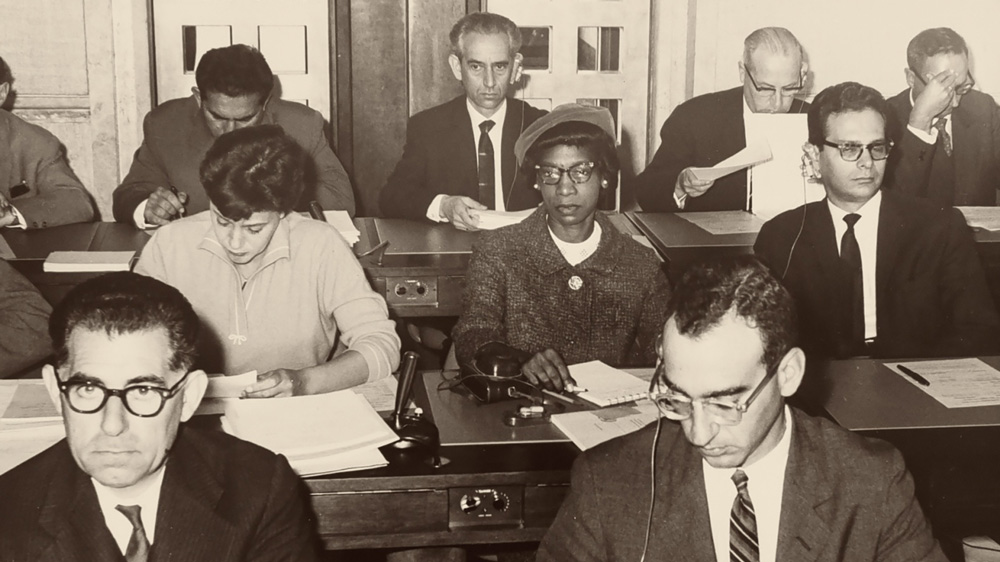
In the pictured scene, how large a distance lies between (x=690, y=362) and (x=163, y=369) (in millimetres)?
873

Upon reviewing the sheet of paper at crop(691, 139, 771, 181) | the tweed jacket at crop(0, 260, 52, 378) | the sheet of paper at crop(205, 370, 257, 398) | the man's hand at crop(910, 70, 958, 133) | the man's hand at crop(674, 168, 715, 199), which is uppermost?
the man's hand at crop(910, 70, 958, 133)

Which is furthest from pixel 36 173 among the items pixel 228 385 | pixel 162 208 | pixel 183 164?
pixel 228 385

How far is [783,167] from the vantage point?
14.0ft

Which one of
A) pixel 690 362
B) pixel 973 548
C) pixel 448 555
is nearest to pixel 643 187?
pixel 973 548

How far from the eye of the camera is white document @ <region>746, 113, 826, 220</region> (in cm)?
423

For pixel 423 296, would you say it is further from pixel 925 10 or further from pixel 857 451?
pixel 925 10

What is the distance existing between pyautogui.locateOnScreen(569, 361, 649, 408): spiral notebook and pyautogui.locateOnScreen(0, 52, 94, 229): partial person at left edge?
8.27 ft

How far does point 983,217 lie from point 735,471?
3.11 m

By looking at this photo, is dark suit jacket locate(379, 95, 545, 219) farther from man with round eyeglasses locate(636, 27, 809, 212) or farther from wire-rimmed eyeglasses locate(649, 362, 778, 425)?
wire-rimmed eyeglasses locate(649, 362, 778, 425)

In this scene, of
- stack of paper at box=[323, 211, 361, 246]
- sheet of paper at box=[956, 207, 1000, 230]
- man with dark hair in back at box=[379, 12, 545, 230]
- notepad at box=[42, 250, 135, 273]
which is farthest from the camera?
man with dark hair in back at box=[379, 12, 545, 230]

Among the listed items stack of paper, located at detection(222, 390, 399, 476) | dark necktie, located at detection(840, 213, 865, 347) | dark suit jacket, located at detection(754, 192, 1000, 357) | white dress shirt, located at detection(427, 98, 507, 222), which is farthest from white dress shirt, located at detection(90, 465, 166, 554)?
white dress shirt, located at detection(427, 98, 507, 222)

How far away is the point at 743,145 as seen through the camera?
4879 mm

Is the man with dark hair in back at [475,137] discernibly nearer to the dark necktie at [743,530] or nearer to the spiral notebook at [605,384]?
the spiral notebook at [605,384]

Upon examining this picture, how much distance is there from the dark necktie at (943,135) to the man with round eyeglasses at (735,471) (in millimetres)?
3570
